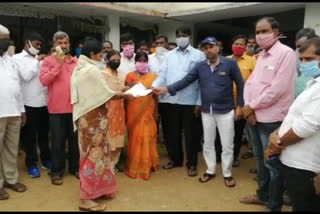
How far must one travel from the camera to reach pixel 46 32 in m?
8.57

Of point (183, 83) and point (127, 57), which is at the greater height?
point (127, 57)

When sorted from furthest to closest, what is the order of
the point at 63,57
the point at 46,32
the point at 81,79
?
the point at 46,32
the point at 63,57
the point at 81,79

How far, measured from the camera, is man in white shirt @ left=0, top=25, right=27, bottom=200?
3756 millimetres

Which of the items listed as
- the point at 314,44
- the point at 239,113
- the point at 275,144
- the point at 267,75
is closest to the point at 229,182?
the point at 239,113

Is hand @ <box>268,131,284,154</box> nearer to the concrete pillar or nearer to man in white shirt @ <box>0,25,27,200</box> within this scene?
man in white shirt @ <box>0,25,27,200</box>

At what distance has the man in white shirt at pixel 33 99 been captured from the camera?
426 centimetres

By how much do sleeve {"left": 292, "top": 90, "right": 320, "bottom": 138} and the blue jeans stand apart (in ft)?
2.76

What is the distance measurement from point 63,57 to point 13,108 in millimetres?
861

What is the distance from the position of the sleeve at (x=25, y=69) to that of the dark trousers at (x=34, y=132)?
447 millimetres

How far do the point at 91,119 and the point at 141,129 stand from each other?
1167 millimetres

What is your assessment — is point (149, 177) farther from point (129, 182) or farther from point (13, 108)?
point (13, 108)

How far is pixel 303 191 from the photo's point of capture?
7.61 feet

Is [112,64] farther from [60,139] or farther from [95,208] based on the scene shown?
[95,208]

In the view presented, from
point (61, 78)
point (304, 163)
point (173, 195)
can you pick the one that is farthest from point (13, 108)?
point (304, 163)
